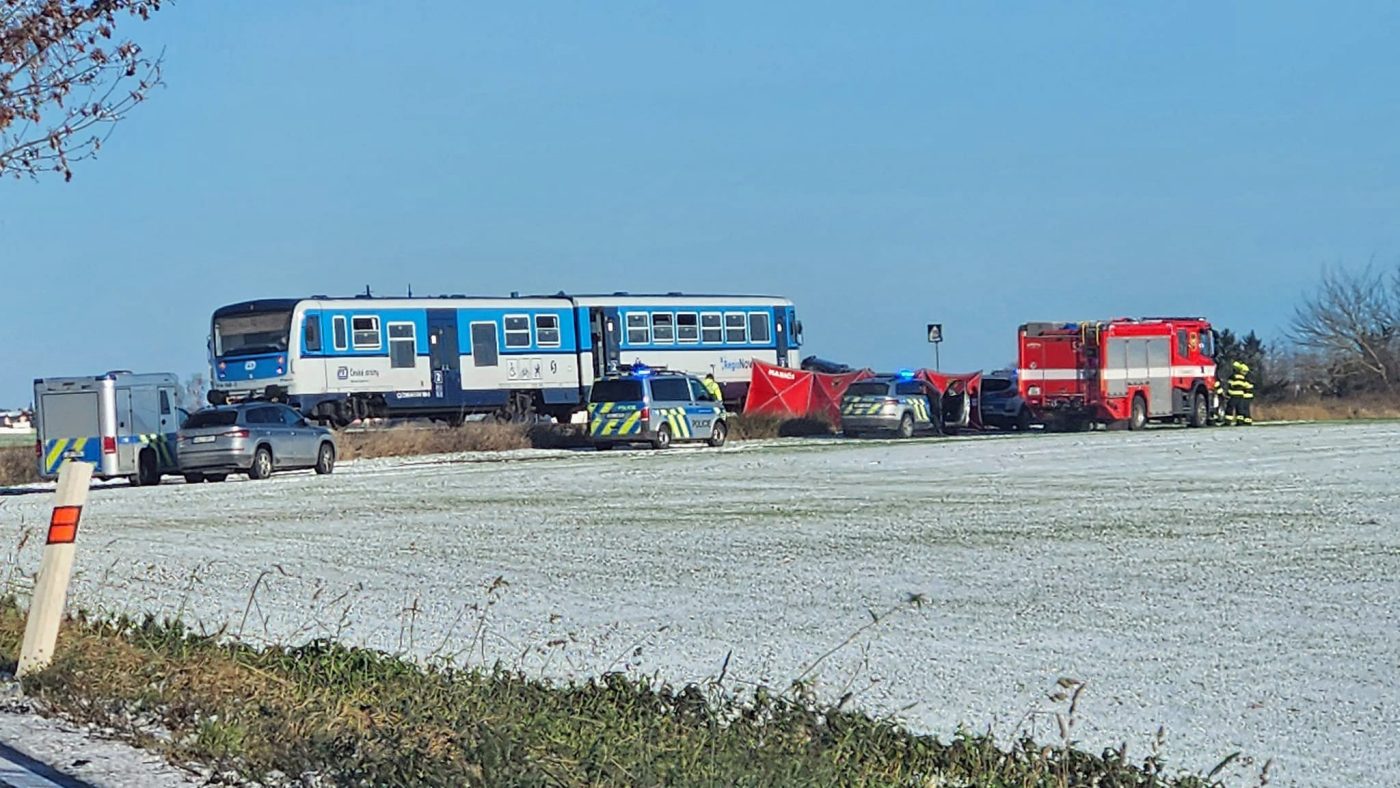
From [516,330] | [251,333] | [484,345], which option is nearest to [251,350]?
[251,333]

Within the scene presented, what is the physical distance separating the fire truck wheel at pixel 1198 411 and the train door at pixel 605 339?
1470 cm

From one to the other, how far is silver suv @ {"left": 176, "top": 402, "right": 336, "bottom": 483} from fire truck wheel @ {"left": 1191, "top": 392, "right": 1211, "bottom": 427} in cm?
2337

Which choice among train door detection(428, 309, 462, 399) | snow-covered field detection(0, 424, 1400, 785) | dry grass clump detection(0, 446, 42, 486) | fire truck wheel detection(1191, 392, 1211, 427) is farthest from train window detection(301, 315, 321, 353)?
fire truck wheel detection(1191, 392, 1211, 427)

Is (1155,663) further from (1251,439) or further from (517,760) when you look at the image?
(1251,439)

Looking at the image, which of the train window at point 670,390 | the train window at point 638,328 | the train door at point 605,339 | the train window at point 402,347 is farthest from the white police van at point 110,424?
the train window at point 638,328

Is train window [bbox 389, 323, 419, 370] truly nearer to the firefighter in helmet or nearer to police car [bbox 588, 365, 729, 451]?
police car [bbox 588, 365, 729, 451]

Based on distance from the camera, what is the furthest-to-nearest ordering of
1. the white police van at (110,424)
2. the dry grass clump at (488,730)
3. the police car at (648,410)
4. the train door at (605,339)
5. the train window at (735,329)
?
the train window at (735,329) < the train door at (605,339) < the police car at (648,410) < the white police van at (110,424) < the dry grass clump at (488,730)

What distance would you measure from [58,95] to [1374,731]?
357 inches

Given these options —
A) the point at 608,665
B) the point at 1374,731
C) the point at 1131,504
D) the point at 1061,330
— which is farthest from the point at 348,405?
the point at 1374,731

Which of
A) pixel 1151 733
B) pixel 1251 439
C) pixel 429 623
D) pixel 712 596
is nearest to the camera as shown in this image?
pixel 1151 733

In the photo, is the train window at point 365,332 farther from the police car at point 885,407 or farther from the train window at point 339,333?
the police car at point 885,407

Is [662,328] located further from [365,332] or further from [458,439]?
[365,332]

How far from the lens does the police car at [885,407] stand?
141 ft

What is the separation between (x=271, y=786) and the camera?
6.91m
